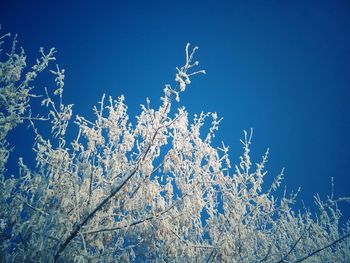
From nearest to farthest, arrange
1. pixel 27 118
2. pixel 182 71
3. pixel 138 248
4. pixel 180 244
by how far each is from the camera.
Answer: pixel 182 71 → pixel 27 118 → pixel 180 244 → pixel 138 248

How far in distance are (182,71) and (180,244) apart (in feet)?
10.2

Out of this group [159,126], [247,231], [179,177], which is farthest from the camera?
[247,231]

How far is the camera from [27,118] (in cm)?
389

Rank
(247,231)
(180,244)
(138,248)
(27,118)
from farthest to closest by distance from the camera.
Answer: (247,231), (138,248), (180,244), (27,118)

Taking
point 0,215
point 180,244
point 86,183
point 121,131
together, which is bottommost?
point 180,244

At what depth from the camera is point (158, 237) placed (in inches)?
190

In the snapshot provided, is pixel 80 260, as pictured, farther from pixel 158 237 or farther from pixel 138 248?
pixel 138 248

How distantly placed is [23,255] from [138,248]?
93.3 inches

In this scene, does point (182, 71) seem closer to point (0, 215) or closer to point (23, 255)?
point (23, 255)

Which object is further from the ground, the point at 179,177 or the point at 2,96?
the point at 2,96

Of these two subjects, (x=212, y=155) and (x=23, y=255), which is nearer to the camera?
(x=23, y=255)

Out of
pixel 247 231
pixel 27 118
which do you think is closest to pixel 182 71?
pixel 27 118

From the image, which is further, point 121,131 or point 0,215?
point 121,131

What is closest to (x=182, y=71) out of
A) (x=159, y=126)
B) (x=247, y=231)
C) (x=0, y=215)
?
(x=159, y=126)
